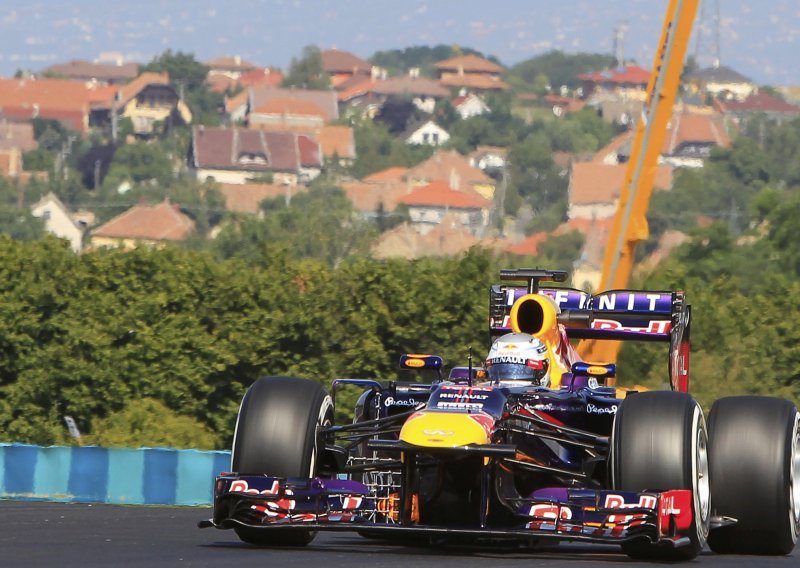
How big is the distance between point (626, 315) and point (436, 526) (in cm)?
505

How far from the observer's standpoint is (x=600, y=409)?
13750mm

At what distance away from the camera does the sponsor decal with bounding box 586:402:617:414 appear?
13.7 metres

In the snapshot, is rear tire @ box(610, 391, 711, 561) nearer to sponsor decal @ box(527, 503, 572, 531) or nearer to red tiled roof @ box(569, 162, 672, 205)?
sponsor decal @ box(527, 503, 572, 531)

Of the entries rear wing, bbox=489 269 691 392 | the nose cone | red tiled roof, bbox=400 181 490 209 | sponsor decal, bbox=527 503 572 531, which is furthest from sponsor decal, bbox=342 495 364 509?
red tiled roof, bbox=400 181 490 209

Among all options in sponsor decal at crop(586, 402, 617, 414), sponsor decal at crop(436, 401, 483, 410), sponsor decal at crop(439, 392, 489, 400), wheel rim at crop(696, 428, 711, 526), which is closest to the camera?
sponsor decal at crop(436, 401, 483, 410)

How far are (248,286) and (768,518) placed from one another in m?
30.1

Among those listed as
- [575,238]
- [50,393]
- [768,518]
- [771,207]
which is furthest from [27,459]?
[575,238]

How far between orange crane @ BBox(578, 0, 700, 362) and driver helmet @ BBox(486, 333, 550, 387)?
19764 mm

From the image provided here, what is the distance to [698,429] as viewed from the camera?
12625 millimetres

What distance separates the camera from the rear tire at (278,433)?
12.8m

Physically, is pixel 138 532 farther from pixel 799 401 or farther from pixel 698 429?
pixel 799 401

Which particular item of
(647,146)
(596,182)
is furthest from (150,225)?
(647,146)

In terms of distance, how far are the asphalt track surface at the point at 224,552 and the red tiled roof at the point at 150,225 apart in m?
126

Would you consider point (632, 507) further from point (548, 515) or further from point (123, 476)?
point (123, 476)
